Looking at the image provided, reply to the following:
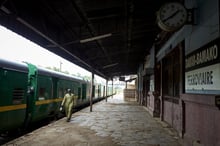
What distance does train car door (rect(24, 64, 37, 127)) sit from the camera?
795cm

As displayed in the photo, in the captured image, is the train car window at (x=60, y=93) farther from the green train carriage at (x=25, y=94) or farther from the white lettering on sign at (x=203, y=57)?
the white lettering on sign at (x=203, y=57)

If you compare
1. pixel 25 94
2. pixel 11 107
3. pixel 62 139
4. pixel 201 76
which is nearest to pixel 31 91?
pixel 25 94

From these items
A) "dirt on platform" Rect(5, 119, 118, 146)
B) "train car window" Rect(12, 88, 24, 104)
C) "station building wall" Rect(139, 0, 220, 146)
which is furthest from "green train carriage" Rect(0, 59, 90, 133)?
"station building wall" Rect(139, 0, 220, 146)

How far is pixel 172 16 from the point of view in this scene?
5508mm

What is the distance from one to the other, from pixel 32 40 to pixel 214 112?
558 centimetres

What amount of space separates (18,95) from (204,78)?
16.0 ft

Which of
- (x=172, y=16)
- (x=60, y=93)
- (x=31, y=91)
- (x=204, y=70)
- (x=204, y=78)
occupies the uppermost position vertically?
(x=172, y=16)

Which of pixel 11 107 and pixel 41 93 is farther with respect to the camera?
pixel 41 93

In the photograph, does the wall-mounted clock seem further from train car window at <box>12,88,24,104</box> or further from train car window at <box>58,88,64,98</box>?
train car window at <box>58,88,64,98</box>

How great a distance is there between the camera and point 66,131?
8055 mm

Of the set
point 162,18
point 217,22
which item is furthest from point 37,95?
point 217,22

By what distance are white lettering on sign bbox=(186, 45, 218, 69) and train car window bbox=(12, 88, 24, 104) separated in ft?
14.8

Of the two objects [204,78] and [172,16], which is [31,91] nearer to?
[172,16]

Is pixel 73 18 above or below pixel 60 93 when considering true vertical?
above
